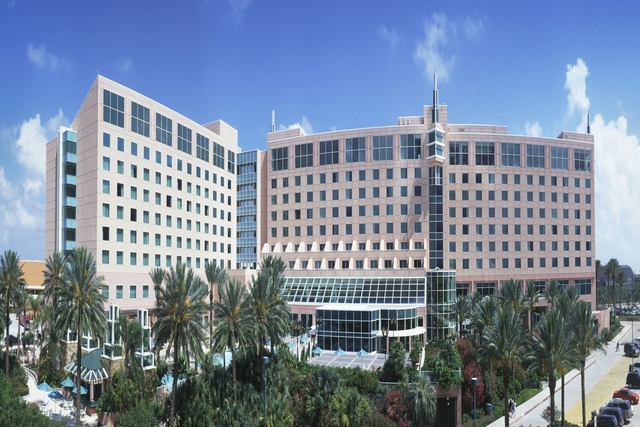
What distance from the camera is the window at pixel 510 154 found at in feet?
264

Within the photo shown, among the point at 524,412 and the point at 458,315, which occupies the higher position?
the point at 458,315

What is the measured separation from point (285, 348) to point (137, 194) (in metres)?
29.9

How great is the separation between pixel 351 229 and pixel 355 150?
12.5m

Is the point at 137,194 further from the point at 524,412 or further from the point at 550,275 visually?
the point at 550,275

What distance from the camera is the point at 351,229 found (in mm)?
79812

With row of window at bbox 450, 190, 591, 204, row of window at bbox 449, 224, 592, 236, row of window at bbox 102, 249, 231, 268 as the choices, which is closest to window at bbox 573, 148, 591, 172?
row of window at bbox 450, 190, 591, 204

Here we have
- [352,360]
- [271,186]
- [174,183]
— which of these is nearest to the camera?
[352,360]

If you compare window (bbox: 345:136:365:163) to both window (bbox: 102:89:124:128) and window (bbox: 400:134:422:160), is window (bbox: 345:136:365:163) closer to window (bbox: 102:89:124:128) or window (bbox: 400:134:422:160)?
window (bbox: 400:134:422:160)

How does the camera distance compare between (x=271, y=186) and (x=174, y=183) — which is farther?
(x=271, y=186)

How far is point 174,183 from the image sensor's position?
229 ft

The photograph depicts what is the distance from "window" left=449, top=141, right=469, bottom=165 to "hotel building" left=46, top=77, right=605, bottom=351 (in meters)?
0.20

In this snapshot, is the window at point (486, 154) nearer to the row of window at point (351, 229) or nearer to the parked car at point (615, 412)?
the row of window at point (351, 229)

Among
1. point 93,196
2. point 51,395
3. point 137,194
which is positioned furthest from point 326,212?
point 51,395

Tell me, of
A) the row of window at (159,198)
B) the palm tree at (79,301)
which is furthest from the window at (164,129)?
the palm tree at (79,301)
